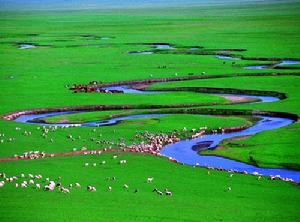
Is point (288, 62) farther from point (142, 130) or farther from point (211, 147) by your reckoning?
point (211, 147)

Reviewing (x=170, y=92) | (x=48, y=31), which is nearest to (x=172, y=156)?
(x=170, y=92)

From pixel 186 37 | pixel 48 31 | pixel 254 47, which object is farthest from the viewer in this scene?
pixel 48 31

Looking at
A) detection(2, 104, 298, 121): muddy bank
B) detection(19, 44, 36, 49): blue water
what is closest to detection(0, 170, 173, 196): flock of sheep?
detection(2, 104, 298, 121): muddy bank

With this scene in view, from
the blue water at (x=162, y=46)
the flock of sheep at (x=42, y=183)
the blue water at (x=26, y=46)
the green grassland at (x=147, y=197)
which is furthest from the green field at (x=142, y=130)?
the blue water at (x=26, y=46)

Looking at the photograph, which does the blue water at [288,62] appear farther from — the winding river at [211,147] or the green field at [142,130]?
the winding river at [211,147]

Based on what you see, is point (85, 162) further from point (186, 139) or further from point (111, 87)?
point (111, 87)

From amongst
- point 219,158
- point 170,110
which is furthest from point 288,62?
point 219,158

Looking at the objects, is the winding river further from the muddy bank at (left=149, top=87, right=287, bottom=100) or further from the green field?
the muddy bank at (left=149, top=87, right=287, bottom=100)

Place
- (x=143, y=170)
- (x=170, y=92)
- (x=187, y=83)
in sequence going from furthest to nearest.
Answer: (x=187, y=83) → (x=170, y=92) → (x=143, y=170)
